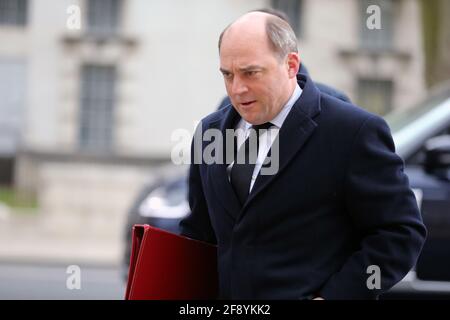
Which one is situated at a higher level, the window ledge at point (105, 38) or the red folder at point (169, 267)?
the window ledge at point (105, 38)

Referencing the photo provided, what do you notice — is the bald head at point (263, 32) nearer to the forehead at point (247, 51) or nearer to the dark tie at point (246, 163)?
the forehead at point (247, 51)

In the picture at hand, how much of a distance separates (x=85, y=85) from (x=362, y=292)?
78.5ft

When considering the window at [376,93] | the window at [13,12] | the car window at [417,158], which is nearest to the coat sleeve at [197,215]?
the car window at [417,158]

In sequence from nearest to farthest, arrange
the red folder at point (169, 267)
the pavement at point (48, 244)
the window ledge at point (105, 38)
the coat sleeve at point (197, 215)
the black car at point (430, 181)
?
1. the red folder at point (169, 267)
2. the coat sleeve at point (197, 215)
3. the black car at point (430, 181)
4. the pavement at point (48, 244)
5. the window ledge at point (105, 38)

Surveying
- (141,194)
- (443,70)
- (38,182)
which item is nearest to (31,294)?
(141,194)

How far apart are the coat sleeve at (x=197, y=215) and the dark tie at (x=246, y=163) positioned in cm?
26

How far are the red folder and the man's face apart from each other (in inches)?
16.3

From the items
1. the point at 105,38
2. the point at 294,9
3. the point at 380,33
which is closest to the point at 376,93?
the point at 380,33

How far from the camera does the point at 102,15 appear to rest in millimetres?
25781

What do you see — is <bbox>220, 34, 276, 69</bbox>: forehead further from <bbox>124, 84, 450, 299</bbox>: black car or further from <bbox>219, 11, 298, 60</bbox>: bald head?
<bbox>124, 84, 450, 299</bbox>: black car

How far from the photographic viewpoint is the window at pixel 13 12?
2617cm

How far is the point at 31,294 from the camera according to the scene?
10258 mm

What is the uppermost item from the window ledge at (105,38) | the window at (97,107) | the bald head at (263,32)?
the window ledge at (105,38)

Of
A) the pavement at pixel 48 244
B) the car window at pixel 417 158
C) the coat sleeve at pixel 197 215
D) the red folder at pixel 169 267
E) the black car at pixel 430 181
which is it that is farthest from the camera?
the pavement at pixel 48 244
